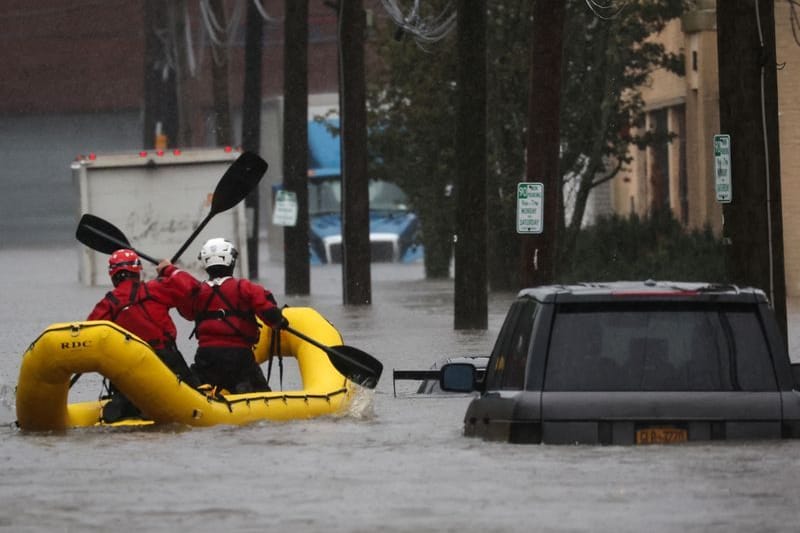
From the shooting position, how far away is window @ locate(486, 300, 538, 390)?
32.4ft

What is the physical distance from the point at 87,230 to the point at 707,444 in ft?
26.1

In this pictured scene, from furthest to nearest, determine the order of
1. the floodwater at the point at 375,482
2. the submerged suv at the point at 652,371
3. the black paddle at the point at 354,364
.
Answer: the black paddle at the point at 354,364 < the submerged suv at the point at 652,371 < the floodwater at the point at 375,482

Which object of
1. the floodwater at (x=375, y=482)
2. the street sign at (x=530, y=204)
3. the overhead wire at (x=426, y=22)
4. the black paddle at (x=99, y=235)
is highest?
the overhead wire at (x=426, y=22)

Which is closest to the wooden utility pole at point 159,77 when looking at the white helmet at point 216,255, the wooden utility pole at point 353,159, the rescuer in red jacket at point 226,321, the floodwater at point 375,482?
the wooden utility pole at point 353,159

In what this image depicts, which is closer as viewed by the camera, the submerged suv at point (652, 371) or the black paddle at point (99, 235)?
the submerged suv at point (652, 371)

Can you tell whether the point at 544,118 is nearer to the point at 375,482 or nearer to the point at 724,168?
the point at 724,168

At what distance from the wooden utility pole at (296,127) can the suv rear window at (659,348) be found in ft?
85.2

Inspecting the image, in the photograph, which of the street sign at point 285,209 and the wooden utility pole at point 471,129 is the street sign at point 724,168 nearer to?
the wooden utility pole at point 471,129

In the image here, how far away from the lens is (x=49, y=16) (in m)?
67.5

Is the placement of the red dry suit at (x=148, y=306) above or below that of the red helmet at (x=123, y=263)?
below

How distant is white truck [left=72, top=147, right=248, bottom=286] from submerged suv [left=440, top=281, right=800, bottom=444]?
28163mm

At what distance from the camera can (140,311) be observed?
14367mm

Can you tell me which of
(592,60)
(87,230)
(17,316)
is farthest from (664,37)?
(87,230)

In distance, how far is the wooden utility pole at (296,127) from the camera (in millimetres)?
35750
